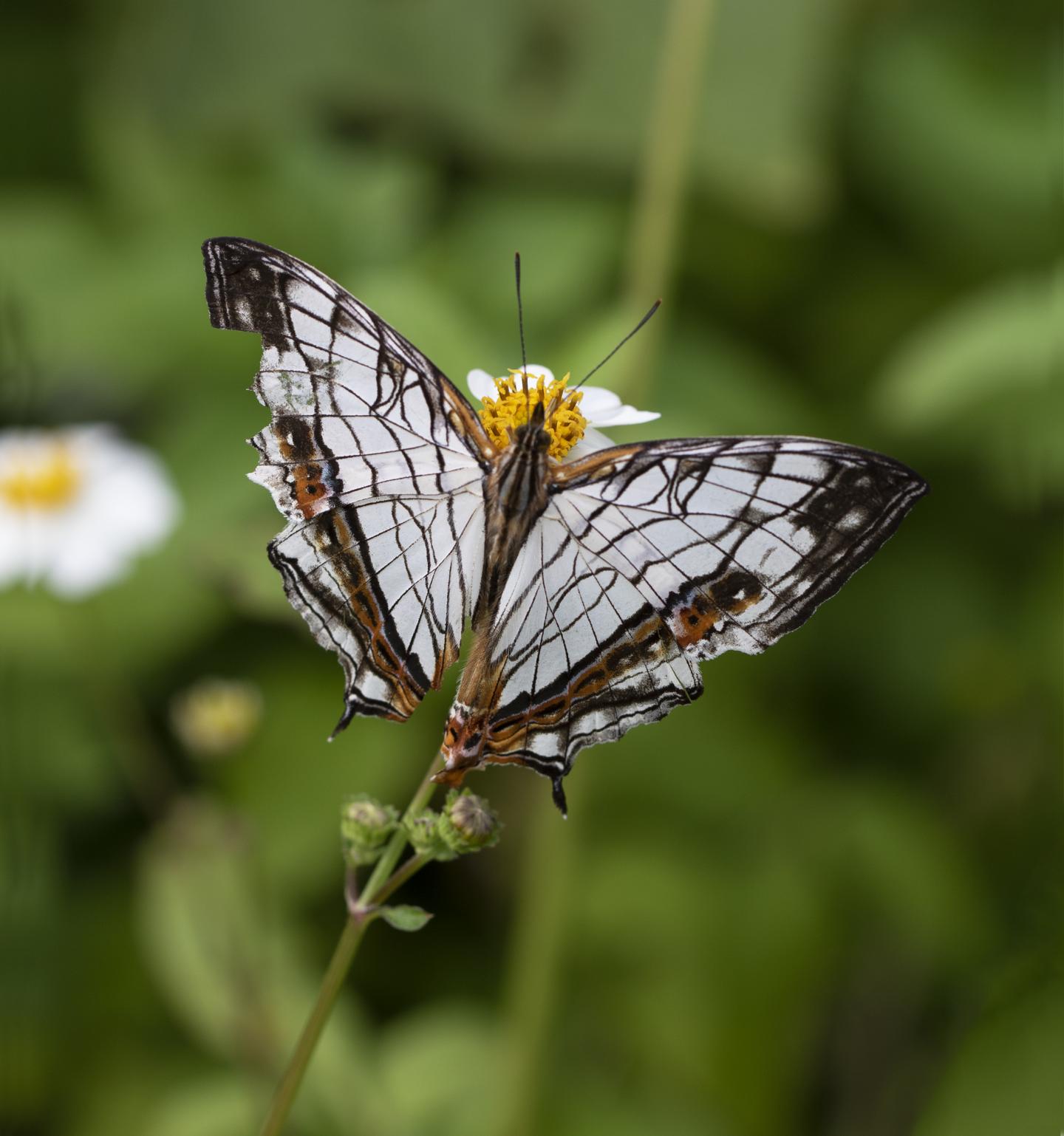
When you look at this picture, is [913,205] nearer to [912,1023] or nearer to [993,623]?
[993,623]

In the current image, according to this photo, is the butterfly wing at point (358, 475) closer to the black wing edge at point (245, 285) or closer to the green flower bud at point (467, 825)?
the black wing edge at point (245, 285)

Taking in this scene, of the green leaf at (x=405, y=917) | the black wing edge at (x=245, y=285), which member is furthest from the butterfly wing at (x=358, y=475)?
the green leaf at (x=405, y=917)

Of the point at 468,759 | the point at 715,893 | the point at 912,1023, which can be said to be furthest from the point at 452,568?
the point at 912,1023

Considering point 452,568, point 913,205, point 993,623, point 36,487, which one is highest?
point 913,205

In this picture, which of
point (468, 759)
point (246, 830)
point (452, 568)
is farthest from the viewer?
point (246, 830)

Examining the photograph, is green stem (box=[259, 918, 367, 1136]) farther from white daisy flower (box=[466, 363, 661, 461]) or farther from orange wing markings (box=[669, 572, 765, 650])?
white daisy flower (box=[466, 363, 661, 461])

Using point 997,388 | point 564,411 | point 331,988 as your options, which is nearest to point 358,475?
point 564,411

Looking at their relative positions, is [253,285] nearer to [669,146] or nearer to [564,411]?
[564,411]
